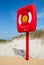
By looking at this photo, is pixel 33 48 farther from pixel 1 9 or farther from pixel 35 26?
pixel 1 9

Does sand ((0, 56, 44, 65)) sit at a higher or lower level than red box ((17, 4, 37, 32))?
lower

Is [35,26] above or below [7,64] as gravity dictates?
above

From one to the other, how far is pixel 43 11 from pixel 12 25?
412mm

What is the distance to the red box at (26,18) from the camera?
6.36 ft

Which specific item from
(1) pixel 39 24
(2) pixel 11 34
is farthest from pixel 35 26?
(2) pixel 11 34

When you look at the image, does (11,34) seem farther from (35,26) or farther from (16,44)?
(35,26)

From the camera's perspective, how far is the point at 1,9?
7.30 ft

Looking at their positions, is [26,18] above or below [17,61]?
above

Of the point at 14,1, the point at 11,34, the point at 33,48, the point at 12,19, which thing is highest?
the point at 14,1

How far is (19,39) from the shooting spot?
7.08 ft

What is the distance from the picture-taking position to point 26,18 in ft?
6.64

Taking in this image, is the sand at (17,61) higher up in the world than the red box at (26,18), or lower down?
lower down

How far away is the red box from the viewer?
194cm

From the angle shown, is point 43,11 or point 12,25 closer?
point 43,11
